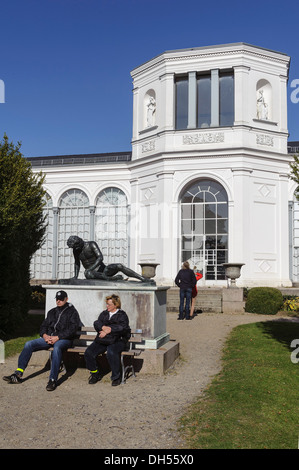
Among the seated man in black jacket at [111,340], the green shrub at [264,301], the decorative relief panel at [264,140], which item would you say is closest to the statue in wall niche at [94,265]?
the seated man in black jacket at [111,340]

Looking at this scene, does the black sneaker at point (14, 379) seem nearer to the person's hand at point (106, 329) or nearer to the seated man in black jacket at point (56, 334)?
the seated man in black jacket at point (56, 334)

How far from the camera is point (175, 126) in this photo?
75.7ft

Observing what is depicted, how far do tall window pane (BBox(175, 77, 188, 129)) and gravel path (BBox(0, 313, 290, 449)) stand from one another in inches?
649

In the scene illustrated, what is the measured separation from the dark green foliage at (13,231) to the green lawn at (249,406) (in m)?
5.49

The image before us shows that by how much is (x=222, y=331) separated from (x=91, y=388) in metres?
6.05

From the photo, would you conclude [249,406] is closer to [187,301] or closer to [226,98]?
[187,301]

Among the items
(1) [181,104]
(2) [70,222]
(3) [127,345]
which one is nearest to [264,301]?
(3) [127,345]

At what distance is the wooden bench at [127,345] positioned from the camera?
7.18 m

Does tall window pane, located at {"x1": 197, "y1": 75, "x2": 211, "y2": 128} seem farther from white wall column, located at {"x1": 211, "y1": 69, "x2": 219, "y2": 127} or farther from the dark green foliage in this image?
the dark green foliage

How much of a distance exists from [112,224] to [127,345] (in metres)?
17.9

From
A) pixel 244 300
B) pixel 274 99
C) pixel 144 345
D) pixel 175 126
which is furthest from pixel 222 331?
pixel 274 99

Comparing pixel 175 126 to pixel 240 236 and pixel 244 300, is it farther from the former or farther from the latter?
pixel 244 300

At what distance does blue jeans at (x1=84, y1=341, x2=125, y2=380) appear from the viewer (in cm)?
691

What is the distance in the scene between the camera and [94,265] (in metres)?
8.77
